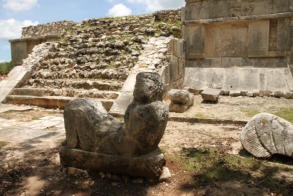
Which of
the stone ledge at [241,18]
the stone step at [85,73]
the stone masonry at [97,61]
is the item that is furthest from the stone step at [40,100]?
the stone ledge at [241,18]

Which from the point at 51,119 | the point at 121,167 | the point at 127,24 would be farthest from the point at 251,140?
the point at 127,24

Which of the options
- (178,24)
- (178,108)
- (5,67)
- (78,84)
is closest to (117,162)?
(178,108)

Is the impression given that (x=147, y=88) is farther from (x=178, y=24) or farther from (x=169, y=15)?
(x=169, y=15)

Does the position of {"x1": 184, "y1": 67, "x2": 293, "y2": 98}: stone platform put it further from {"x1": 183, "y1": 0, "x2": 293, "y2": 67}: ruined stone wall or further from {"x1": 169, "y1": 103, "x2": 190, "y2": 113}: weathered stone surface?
{"x1": 169, "y1": 103, "x2": 190, "y2": 113}: weathered stone surface

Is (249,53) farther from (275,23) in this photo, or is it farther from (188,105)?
(188,105)

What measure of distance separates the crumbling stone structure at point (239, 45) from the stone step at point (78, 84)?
3.38 m

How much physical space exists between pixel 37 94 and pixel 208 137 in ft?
18.5

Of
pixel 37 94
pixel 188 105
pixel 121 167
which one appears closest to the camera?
pixel 121 167

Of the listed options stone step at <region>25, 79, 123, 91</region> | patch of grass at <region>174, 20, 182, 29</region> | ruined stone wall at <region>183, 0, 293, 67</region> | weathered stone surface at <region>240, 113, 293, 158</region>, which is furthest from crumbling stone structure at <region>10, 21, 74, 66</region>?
weathered stone surface at <region>240, 113, 293, 158</region>

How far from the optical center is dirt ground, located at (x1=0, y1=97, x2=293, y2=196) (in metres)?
2.52

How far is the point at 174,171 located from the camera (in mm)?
2949

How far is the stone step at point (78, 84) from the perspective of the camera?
684 centimetres

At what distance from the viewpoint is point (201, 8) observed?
9.14 m

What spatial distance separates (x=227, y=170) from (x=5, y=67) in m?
17.8
